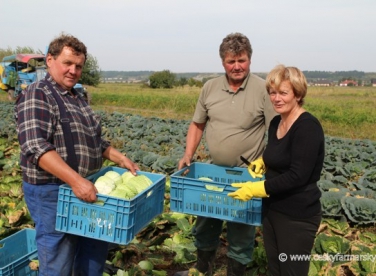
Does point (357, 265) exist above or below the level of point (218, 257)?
above

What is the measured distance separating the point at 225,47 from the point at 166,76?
52.4 meters

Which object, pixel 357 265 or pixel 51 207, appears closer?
pixel 51 207

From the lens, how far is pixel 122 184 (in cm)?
289

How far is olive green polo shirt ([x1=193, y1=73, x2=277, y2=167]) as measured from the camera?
341cm

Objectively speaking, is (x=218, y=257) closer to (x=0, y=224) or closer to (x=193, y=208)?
(x=193, y=208)

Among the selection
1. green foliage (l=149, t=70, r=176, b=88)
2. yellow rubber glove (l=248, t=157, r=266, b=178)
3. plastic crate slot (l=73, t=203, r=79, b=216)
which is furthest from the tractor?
green foliage (l=149, t=70, r=176, b=88)

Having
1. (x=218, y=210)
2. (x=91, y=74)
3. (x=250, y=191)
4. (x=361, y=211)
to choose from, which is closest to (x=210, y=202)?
(x=218, y=210)

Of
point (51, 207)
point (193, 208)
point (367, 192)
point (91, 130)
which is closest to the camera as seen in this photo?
point (51, 207)

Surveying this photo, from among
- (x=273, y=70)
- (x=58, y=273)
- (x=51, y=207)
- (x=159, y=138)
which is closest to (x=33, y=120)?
(x=51, y=207)

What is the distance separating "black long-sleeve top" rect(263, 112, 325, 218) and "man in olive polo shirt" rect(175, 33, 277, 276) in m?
0.63

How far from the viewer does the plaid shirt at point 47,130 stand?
2.51 meters

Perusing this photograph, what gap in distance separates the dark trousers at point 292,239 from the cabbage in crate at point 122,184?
3.31 ft

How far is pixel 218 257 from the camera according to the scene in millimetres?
4469

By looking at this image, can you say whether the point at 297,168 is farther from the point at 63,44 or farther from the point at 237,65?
the point at 63,44
